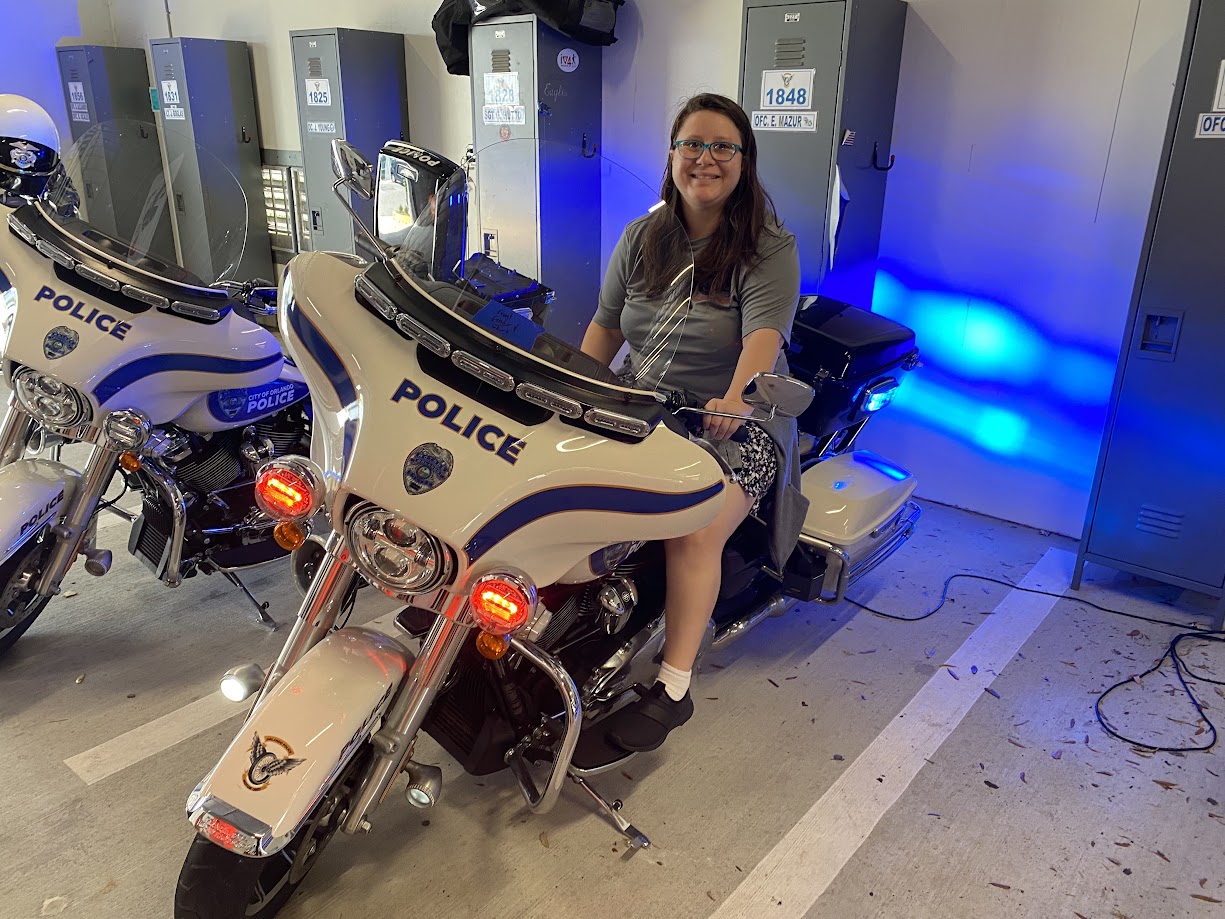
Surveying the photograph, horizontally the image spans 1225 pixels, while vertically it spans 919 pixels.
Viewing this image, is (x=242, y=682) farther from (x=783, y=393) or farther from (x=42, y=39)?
(x=42, y=39)

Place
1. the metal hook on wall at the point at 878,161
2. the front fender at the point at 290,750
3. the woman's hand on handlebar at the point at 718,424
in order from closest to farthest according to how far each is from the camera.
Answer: the front fender at the point at 290,750 → the woman's hand on handlebar at the point at 718,424 → the metal hook on wall at the point at 878,161

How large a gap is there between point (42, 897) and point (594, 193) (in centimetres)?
370

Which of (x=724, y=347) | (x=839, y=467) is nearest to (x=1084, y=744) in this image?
(x=839, y=467)

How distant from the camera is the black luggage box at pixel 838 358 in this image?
8.58 feet

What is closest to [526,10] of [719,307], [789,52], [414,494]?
[789,52]

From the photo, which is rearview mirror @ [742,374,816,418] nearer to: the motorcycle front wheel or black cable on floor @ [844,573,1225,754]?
the motorcycle front wheel

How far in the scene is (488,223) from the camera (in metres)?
2.04

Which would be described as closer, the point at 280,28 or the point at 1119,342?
the point at 1119,342

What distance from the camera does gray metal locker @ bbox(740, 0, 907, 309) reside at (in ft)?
10.8

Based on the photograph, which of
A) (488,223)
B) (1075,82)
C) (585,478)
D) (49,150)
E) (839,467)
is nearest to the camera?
(585,478)

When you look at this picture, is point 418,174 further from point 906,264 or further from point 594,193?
point 594,193

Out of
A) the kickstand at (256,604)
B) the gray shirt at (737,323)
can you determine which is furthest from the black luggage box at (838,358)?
the kickstand at (256,604)

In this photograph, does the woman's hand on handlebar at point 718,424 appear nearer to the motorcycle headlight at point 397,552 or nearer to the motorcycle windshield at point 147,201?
the motorcycle headlight at point 397,552

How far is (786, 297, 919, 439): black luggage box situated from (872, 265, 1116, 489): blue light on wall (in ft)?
2.85
